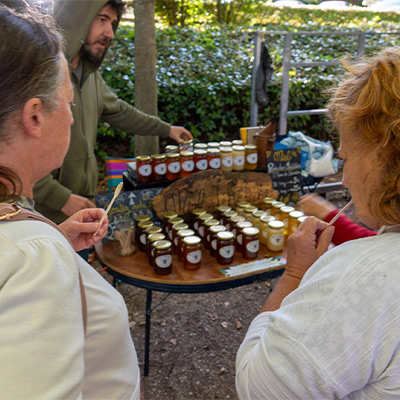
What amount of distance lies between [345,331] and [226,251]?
4.26ft

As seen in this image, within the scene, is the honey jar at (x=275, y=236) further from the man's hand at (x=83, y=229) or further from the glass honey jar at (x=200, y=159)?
the man's hand at (x=83, y=229)

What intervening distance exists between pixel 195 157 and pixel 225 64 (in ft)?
14.9

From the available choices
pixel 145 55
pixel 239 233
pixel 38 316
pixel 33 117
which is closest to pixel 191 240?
pixel 239 233

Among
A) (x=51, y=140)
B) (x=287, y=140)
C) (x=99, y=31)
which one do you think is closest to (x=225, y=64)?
(x=287, y=140)

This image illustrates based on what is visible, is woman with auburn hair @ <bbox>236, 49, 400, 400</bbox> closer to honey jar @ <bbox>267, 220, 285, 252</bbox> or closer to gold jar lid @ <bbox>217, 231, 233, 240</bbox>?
gold jar lid @ <bbox>217, 231, 233, 240</bbox>

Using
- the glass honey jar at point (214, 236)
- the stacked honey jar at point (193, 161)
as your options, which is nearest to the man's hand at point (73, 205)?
the stacked honey jar at point (193, 161)

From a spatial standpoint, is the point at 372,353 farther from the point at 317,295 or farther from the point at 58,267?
the point at 58,267

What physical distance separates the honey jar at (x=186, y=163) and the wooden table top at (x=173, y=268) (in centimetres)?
52

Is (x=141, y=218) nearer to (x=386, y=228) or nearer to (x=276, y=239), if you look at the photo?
(x=276, y=239)

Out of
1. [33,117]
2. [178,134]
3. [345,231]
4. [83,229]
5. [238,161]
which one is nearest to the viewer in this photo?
[33,117]

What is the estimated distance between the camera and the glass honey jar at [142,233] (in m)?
2.22

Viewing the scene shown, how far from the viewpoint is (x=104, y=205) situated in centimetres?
215

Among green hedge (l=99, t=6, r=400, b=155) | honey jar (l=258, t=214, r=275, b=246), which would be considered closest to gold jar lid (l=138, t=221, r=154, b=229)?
honey jar (l=258, t=214, r=275, b=246)

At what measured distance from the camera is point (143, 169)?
2.40 m
